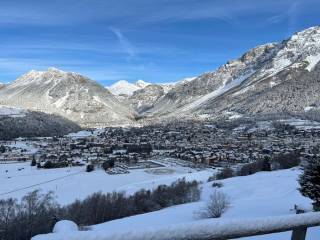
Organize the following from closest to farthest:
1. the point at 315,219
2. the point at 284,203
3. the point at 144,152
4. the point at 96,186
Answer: the point at 315,219 < the point at 284,203 < the point at 96,186 < the point at 144,152

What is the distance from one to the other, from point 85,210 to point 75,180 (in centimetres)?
3374

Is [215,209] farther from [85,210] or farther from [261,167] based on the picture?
[261,167]

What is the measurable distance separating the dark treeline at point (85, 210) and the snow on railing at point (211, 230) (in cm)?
2391

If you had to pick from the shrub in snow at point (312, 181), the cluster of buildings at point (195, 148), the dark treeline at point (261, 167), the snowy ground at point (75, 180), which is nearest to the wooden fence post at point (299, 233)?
the shrub in snow at point (312, 181)

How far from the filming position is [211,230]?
3.41 meters

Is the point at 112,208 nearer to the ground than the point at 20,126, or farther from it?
nearer to the ground

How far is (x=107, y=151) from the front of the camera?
122938 millimetres

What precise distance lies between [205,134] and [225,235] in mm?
171033

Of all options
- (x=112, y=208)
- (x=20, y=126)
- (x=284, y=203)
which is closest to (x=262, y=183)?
(x=112, y=208)

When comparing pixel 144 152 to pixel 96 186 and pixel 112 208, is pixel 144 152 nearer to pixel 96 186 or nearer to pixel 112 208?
pixel 96 186

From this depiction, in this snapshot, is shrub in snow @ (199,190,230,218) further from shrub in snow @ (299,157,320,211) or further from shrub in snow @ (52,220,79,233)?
shrub in snow @ (52,220,79,233)

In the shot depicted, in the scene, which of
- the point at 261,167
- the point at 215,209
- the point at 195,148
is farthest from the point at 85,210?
the point at 195,148

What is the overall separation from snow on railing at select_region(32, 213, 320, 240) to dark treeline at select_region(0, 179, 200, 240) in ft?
78.4

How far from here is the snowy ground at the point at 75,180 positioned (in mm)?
59250
